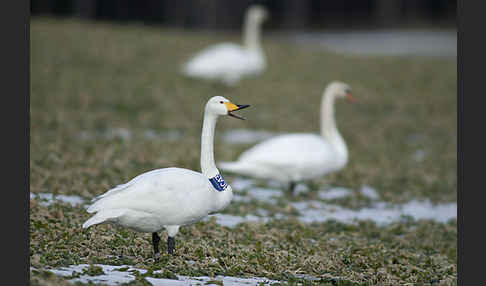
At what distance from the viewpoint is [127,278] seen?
4492 millimetres

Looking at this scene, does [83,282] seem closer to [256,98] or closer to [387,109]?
[256,98]

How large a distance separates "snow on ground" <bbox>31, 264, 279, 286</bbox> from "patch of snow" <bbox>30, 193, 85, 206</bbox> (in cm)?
250

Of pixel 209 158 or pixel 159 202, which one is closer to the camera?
pixel 159 202

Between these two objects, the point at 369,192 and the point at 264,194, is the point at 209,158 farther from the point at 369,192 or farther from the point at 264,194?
the point at 369,192

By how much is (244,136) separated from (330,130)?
339 cm

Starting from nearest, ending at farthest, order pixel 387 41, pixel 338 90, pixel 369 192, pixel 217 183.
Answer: pixel 217 183
pixel 369 192
pixel 338 90
pixel 387 41

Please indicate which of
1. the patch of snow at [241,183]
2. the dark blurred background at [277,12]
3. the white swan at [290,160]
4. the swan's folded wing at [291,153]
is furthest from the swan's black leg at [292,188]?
the dark blurred background at [277,12]

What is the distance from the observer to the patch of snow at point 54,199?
23.4 ft

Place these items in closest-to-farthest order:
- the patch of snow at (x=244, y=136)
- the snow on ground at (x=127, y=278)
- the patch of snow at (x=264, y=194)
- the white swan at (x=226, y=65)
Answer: the snow on ground at (x=127, y=278) < the patch of snow at (x=264, y=194) < the patch of snow at (x=244, y=136) < the white swan at (x=226, y=65)

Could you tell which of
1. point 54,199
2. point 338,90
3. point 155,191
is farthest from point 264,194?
point 155,191

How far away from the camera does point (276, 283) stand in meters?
4.80

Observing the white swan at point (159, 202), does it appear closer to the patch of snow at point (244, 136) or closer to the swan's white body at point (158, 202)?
the swan's white body at point (158, 202)

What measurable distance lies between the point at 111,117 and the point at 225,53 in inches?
160

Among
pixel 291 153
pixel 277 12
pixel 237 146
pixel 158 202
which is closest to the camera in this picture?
pixel 158 202
